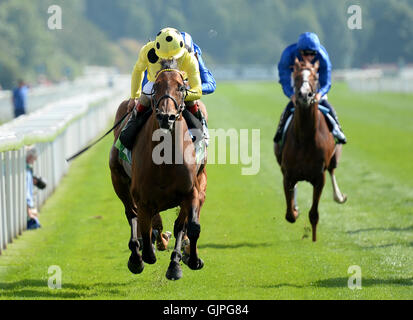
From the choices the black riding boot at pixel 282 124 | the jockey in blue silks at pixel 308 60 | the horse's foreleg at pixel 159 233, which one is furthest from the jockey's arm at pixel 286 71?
the horse's foreleg at pixel 159 233

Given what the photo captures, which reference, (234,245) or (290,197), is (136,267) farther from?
(290,197)

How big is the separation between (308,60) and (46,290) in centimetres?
374

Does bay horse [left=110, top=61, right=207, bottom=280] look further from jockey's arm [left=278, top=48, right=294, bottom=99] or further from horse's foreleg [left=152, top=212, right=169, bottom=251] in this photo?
jockey's arm [left=278, top=48, right=294, bottom=99]

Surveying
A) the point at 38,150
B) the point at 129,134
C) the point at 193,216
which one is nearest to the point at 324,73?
the point at 129,134

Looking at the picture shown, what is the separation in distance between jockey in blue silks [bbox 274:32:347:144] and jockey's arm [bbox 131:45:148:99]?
218 cm

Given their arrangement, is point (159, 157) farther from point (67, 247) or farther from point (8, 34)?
point (8, 34)

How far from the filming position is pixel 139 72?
6.89 m

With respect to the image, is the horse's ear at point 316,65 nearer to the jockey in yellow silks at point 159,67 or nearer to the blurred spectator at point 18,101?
the jockey in yellow silks at point 159,67

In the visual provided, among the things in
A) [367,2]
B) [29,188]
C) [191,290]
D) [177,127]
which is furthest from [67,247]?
[367,2]

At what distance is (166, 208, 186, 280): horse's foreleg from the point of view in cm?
646

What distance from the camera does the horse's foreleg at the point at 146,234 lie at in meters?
6.50

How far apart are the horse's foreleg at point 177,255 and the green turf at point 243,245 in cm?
22

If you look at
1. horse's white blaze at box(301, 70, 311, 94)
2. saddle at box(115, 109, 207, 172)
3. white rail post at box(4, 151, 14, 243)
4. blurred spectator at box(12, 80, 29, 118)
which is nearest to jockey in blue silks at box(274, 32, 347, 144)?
horse's white blaze at box(301, 70, 311, 94)

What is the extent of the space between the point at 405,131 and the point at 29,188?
16200 millimetres
